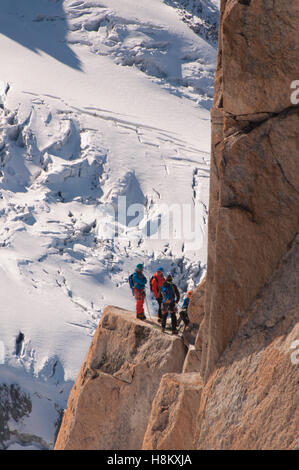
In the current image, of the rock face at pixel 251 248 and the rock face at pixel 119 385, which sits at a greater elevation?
the rock face at pixel 251 248

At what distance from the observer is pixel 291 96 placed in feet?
17.3

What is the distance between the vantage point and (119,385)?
30.8 ft

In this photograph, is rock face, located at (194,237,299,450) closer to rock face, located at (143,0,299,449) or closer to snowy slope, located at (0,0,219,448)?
rock face, located at (143,0,299,449)

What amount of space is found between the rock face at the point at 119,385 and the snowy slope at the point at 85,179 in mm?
17530

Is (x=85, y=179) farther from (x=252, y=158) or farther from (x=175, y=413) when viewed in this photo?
(x=252, y=158)

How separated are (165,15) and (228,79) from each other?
→ 55692 mm

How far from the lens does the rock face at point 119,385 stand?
921 centimetres

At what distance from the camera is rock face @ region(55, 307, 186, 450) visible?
9.21 meters

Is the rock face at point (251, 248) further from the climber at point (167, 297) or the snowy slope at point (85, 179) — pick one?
the snowy slope at point (85, 179)

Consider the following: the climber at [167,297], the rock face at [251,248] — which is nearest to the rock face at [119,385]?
the climber at [167,297]

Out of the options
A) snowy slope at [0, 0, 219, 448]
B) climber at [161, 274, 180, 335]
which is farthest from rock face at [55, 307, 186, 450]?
snowy slope at [0, 0, 219, 448]

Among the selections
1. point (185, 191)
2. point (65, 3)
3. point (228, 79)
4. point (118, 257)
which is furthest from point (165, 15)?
point (228, 79)

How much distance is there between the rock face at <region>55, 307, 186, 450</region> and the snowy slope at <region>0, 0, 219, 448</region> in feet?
57.5

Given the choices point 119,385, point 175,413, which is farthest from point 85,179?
point 175,413
